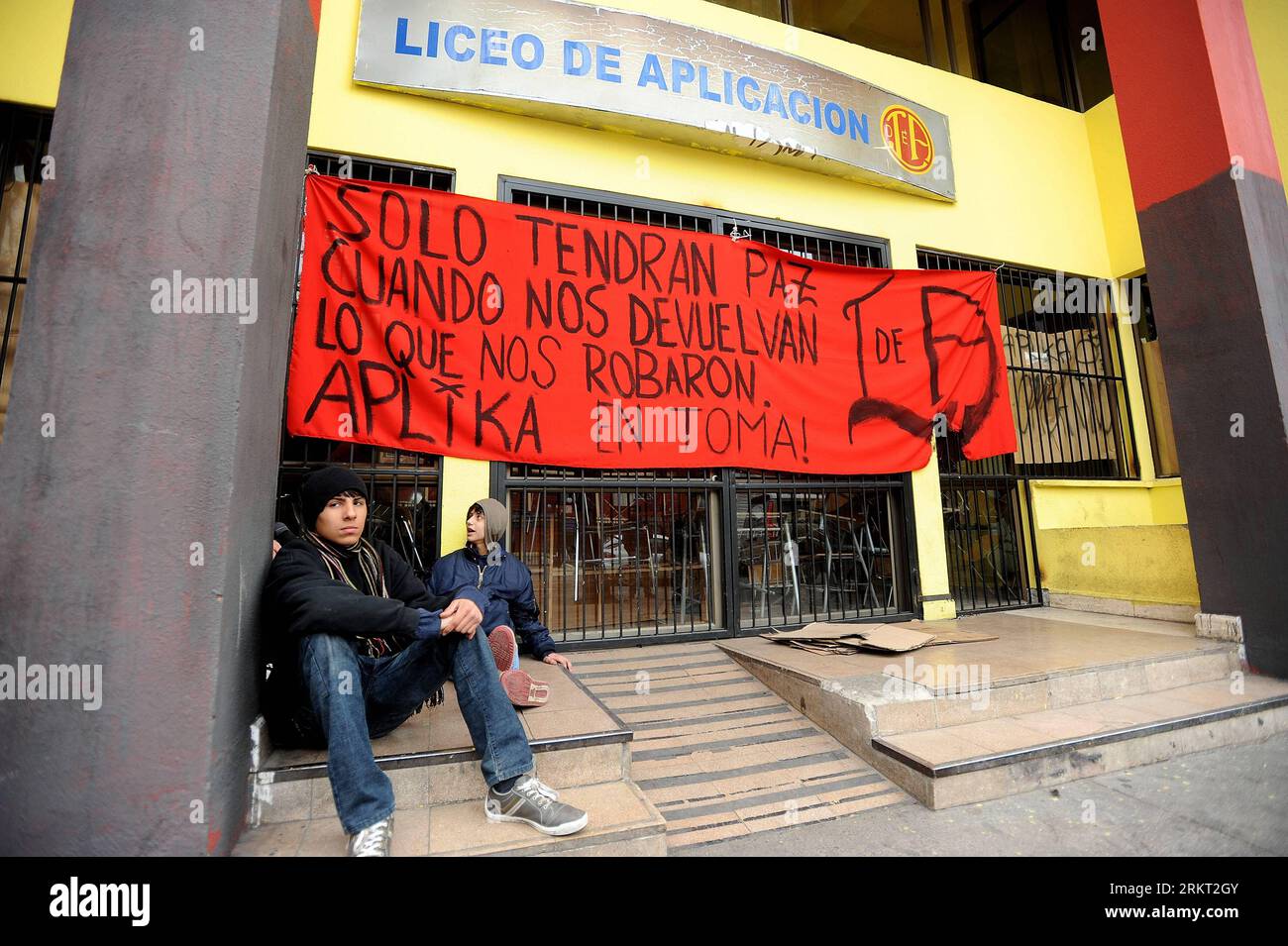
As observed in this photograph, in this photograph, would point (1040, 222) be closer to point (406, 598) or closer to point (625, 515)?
point (625, 515)

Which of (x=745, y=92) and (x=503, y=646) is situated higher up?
(x=745, y=92)

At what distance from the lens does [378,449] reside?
13.0 feet

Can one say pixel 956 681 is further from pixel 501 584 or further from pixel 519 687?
pixel 501 584

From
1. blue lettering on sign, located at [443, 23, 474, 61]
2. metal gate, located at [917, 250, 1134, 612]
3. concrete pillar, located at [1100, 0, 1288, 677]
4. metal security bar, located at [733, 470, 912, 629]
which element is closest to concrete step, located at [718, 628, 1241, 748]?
concrete pillar, located at [1100, 0, 1288, 677]

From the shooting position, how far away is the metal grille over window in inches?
176

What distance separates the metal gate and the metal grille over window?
3.06ft

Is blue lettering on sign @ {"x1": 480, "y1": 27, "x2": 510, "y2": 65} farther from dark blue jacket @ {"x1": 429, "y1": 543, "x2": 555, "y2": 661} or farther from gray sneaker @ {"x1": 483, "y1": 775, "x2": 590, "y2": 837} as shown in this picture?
gray sneaker @ {"x1": 483, "y1": 775, "x2": 590, "y2": 837}

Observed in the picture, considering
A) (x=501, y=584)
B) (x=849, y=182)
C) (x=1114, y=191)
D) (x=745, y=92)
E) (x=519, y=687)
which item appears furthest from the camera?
(x=1114, y=191)

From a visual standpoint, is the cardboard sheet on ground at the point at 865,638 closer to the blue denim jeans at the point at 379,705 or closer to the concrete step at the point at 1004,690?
the concrete step at the point at 1004,690

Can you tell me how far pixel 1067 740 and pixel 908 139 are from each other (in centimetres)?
544

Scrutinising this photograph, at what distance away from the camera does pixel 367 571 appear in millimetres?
2492

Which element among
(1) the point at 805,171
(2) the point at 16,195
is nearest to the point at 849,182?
(1) the point at 805,171

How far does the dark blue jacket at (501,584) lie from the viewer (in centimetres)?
352
